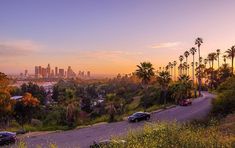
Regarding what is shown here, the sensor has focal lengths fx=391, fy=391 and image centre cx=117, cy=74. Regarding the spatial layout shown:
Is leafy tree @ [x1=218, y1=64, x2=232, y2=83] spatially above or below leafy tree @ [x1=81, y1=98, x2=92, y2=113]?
above

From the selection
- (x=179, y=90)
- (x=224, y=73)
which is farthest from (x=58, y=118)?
(x=224, y=73)

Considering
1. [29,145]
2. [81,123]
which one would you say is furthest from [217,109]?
[29,145]

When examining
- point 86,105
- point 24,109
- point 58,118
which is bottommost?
point 86,105

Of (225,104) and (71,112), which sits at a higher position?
(225,104)

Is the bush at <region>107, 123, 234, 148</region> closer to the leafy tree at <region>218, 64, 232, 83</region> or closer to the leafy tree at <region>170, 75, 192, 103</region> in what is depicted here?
the leafy tree at <region>170, 75, 192, 103</region>

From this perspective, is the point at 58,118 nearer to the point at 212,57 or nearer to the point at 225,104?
the point at 225,104

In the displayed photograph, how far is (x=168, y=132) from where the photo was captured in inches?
1013

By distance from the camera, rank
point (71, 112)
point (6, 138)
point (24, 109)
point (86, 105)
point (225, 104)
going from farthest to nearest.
→ point (86, 105) < point (24, 109) < point (225, 104) < point (71, 112) < point (6, 138)

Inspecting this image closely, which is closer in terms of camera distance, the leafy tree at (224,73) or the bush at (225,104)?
the bush at (225,104)

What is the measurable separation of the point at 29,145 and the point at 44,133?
30.0 feet

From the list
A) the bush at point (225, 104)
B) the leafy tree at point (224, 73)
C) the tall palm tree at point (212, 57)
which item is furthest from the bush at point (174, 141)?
the tall palm tree at point (212, 57)

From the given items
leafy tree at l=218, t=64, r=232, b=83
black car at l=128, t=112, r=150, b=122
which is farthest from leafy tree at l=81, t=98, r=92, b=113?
leafy tree at l=218, t=64, r=232, b=83

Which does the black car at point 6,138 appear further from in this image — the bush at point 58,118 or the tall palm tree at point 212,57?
the tall palm tree at point 212,57

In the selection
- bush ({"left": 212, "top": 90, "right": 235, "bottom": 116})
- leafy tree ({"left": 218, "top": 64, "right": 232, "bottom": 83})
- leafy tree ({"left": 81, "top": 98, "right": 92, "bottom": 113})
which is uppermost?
leafy tree ({"left": 218, "top": 64, "right": 232, "bottom": 83})
